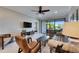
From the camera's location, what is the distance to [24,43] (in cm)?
173

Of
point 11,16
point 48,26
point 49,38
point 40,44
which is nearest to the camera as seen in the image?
point 48,26

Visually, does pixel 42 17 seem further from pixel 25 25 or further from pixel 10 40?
pixel 10 40

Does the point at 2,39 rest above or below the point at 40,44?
above

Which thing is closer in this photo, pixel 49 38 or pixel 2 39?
pixel 2 39

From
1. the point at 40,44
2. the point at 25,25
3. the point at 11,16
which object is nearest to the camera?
the point at 40,44

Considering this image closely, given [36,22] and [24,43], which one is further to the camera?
[24,43]

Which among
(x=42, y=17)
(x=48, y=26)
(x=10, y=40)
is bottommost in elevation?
(x=10, y=40)

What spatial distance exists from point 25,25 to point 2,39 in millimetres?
668

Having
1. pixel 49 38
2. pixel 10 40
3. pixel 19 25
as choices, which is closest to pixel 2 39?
pixel 10 40

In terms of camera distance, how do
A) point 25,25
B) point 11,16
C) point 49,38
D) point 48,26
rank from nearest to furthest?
point 48,26 → point 49,38 → point 25,25 → point 11,16
